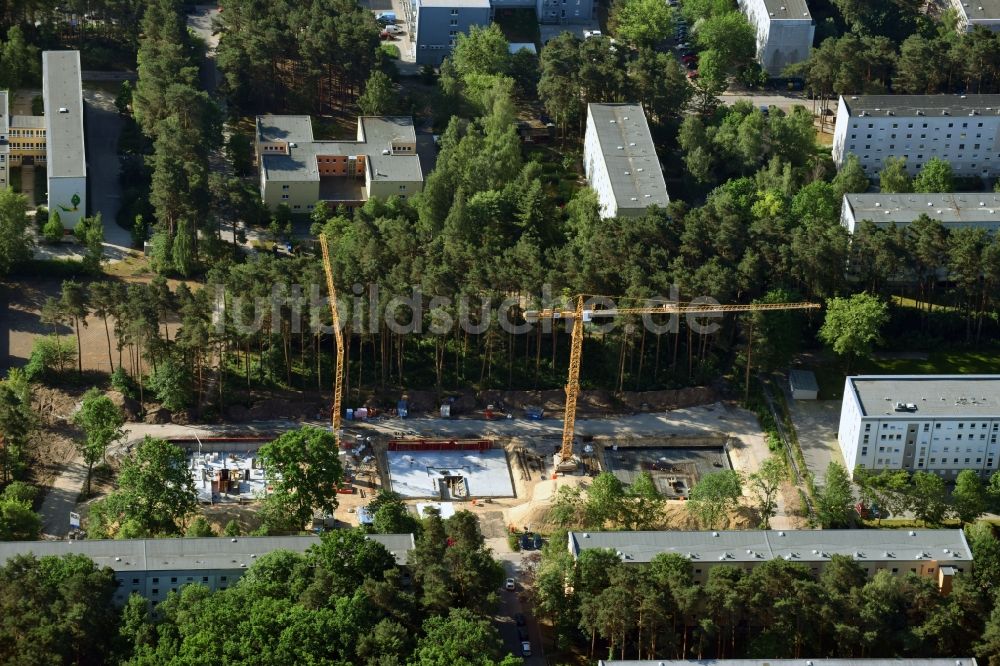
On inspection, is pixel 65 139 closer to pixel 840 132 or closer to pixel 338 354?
pixel 338 354

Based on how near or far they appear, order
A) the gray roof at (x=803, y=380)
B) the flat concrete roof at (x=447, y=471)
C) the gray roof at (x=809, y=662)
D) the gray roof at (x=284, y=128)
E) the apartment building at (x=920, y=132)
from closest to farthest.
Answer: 1. the gray roof at (x=809, y=662)
2. the flat concrete roof at (x=447, y=471)
3. the gray roof at (x=803, y=380)
4. the gray roof at (x=284, y=128)
5. the apartment building at (x=920, y=132)

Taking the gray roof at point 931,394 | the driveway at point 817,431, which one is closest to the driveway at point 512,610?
the driveway at point 817,431

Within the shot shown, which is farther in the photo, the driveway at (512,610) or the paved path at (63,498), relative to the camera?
the paved path at (63,498)

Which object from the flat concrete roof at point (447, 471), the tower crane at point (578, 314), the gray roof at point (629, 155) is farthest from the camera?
the gray roof at point (629, 155)

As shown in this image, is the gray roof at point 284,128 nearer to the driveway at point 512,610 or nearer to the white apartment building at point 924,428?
the driveway at point 512,610

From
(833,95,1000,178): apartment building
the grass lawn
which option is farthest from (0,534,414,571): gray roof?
(833,95,1000,178): apartment building

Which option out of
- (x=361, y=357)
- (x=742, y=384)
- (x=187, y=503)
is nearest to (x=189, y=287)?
(x=361, y=357)

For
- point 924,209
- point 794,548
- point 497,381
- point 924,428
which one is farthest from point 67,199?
point 924,428
